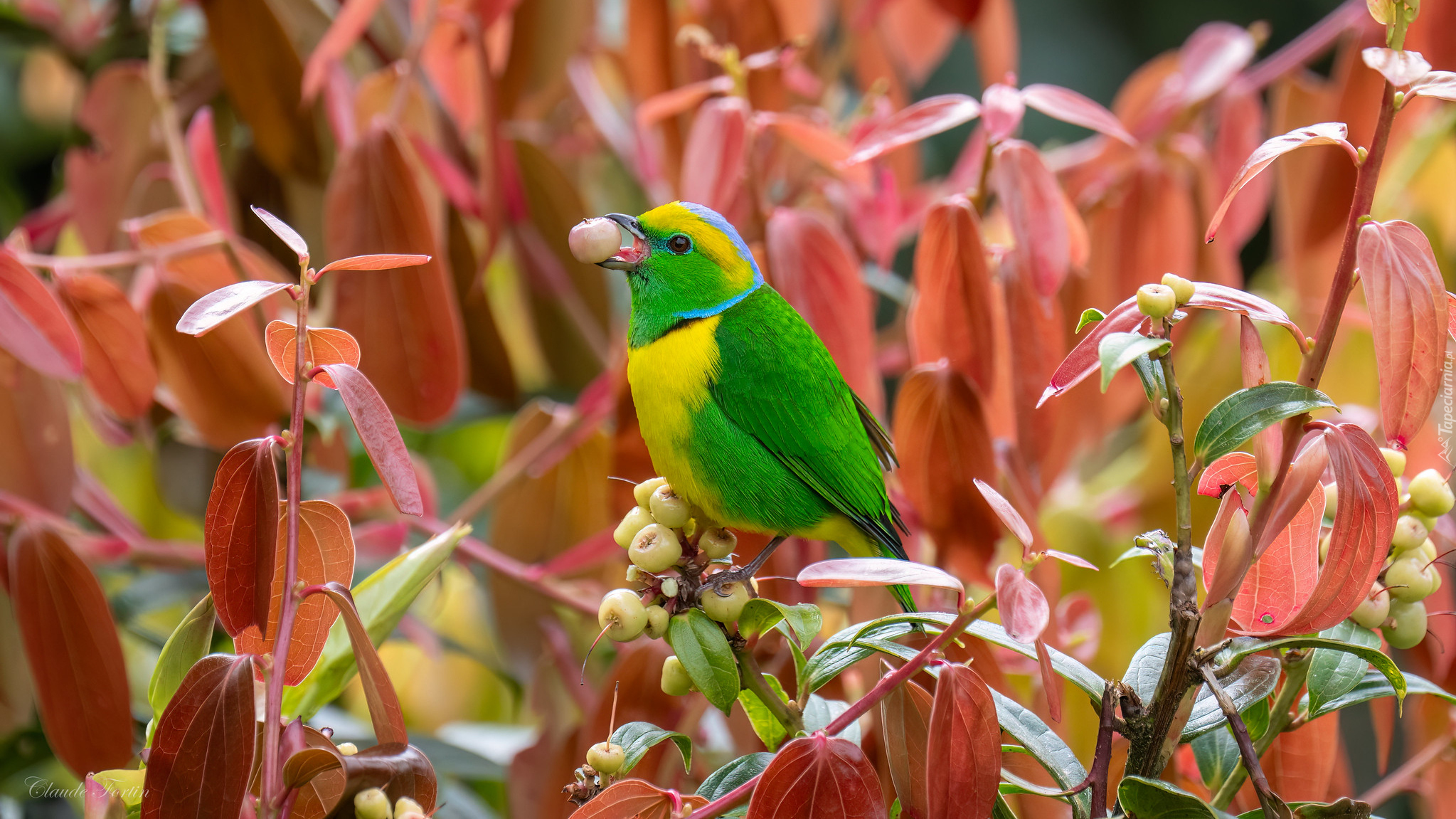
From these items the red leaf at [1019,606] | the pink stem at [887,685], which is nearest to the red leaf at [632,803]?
the pink stem at [887,685]

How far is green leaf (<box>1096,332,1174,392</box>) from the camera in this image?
1.64 feet

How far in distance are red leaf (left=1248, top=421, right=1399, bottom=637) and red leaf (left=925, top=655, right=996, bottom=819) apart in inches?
7.6

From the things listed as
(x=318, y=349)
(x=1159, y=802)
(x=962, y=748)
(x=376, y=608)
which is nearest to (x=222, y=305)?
(x=318, y=349)

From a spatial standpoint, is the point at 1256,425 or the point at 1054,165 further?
the point at 1054,165

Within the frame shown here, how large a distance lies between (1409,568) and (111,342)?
1.14 meters

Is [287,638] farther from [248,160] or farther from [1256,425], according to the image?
[248,160]

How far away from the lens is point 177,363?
1.09m

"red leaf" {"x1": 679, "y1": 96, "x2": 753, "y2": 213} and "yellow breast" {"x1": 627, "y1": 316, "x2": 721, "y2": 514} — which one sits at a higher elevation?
"red leaf" {"x1": 679, "y1": 96, "x2": 753, "y2": 213}

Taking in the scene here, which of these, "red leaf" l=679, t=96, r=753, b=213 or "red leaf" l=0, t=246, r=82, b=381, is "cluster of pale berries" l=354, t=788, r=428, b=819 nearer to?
"red leaf" l=0, t=246, r=82, b=381

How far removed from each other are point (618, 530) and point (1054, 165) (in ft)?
3.61

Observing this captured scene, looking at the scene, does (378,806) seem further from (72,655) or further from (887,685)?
(72,655)

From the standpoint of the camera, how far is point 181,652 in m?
0.69

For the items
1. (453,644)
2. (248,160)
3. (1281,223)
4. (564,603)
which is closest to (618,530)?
(564,603)

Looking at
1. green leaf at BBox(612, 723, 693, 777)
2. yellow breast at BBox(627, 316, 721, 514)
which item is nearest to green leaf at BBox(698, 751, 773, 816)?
green leaf at BBox(612, 723, 693, 777)
